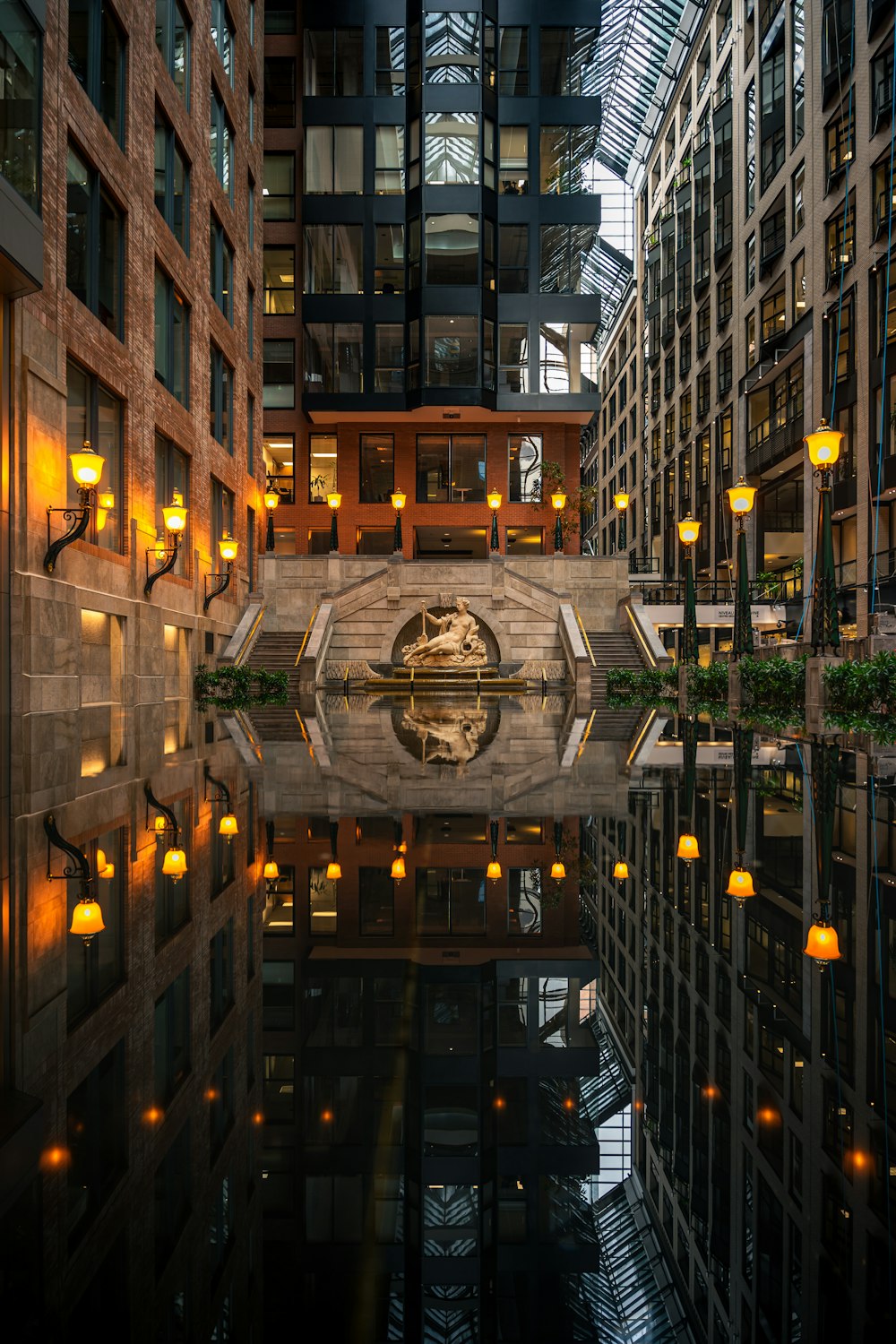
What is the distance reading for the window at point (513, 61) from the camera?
151ft

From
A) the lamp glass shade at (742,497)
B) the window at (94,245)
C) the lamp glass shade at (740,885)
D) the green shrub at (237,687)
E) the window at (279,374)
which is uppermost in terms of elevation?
the window at (279,374)

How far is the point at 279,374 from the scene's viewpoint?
48531mm

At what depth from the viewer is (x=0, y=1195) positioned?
5.39 feet

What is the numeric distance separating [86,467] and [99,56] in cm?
1013

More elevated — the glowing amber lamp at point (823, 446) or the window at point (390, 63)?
the window at point (390, 63)

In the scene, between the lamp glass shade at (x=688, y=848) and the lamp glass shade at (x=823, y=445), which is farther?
the lamp glass shade at (x=823, y=445)

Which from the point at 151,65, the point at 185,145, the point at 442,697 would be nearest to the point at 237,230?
the point at 185,145

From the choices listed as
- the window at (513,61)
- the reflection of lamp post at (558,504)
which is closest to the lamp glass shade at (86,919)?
the reflection of lamp post at (558,504)

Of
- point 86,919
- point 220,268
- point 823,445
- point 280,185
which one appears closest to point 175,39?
point 220,268

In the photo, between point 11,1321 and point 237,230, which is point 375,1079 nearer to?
point 11,1321

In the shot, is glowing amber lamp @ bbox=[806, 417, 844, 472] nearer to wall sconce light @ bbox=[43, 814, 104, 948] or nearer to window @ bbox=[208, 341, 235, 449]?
wall sconce light @ bbox=[43, 814, 104, 948]

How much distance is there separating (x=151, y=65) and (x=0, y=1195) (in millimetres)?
27684

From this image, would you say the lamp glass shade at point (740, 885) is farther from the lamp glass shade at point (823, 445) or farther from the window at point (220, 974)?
the lamp glass shade at point (823, 445)

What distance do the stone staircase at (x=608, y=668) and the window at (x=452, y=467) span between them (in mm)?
13264
